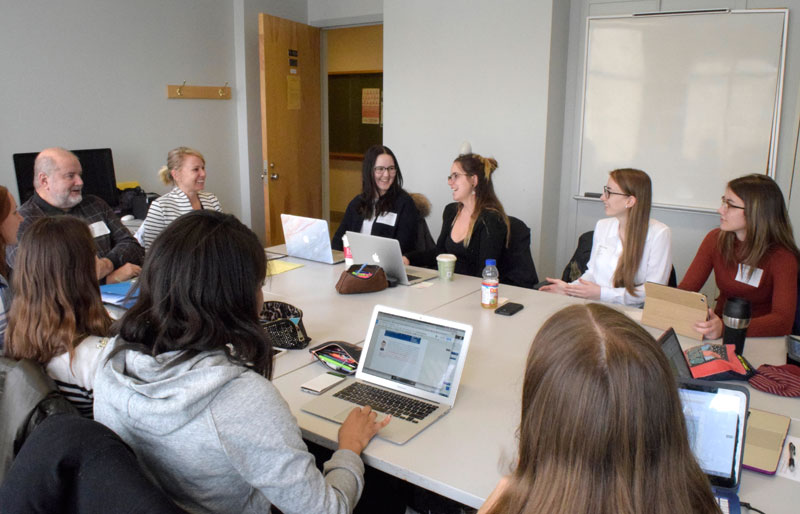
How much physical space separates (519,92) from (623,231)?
5.68ft

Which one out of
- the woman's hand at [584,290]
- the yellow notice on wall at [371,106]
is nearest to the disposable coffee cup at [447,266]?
the woman's hand at [584,290]

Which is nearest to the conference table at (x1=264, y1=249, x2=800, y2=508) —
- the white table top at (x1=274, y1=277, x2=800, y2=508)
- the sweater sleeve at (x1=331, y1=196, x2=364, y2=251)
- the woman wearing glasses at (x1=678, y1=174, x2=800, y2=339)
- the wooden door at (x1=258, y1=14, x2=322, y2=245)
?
the white table top at (x1=274, y1=277, x2=800, y2=508)

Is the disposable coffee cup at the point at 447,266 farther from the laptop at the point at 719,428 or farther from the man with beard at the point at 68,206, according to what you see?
the laptop at the point at 719,428

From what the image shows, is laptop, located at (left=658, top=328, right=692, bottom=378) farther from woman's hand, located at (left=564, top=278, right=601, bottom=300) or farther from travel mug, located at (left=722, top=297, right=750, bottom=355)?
woman's hand, located at (left=564, top=278, right=601, bottom=300)

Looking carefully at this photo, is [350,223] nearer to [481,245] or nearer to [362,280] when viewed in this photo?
[481,245]

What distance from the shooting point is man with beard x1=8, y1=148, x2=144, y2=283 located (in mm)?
2836

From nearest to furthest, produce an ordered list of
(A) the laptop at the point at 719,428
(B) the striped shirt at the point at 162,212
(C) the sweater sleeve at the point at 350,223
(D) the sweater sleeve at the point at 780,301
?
1. (A) the laptop at the point at 719,428
2. (D) the sweater sleeve at the point at 780,301
3. (B) the striped shirt at the point at 162,212
4. (C) the sweater sleeve at the point at 350,223

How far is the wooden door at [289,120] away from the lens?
16.6ft

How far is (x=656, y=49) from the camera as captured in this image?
3.95 meters

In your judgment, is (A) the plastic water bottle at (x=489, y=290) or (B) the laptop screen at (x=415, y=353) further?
(A) the plastic water bottle at (x=489, y=290)

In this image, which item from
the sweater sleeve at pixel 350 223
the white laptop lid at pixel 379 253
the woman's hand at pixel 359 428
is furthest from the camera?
the sweater sleeve at pixel 350 223

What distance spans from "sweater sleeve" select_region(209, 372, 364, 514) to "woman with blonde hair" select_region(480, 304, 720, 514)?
484mm

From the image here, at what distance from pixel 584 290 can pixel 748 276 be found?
2.10 feet

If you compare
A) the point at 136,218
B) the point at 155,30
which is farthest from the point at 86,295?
the point at 155,30
